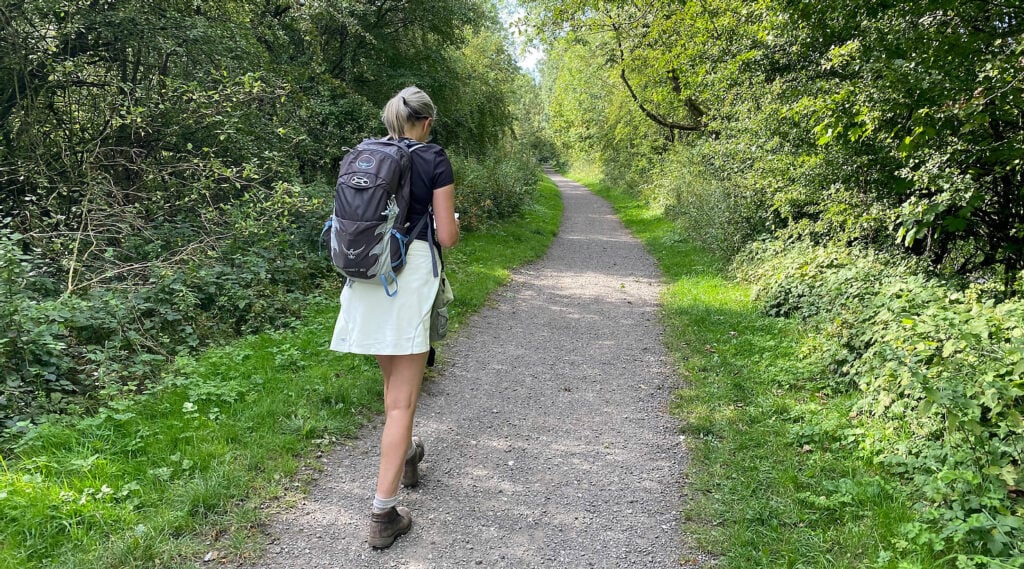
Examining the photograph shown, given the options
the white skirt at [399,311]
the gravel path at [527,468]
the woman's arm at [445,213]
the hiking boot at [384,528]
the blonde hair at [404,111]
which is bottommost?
the gravel path at [527,468]

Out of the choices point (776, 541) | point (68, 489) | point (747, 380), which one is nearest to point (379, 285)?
point (68, 489)

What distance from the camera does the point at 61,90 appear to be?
6.40 metres

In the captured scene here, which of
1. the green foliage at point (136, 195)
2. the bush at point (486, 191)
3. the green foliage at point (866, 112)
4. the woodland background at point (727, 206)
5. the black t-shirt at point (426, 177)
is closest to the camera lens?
the black t-shirt at point (426, 177)

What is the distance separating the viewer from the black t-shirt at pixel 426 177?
277cm

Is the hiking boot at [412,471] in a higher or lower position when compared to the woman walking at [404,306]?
lower

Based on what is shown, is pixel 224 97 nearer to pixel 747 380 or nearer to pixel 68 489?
pixel 68 489

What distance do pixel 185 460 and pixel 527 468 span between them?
2.07 metres

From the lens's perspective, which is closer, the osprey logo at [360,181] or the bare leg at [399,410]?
the osprey logo at [360,181]

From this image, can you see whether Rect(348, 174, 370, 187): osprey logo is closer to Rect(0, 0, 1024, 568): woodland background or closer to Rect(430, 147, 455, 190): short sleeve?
Rect(430, 147, 455, 190): short sleeve

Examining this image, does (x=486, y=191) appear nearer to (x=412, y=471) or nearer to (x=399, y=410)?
(x=412, y=471)

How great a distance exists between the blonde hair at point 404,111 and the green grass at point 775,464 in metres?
2.60

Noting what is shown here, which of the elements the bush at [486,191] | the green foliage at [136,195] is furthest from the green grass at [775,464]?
the bush at [486,191]

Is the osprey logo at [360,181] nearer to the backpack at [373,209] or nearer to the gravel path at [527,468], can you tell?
the backpack at [373,209]

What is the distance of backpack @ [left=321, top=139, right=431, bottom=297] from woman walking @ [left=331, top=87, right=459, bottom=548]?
8 centimetres
